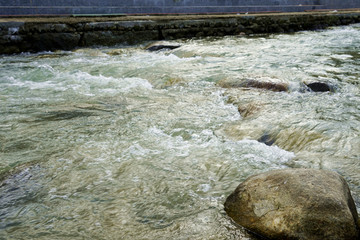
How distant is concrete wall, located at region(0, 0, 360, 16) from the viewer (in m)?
12.4

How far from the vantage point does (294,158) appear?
134 inches

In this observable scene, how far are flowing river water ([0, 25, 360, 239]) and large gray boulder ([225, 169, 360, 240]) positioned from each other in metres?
0.16

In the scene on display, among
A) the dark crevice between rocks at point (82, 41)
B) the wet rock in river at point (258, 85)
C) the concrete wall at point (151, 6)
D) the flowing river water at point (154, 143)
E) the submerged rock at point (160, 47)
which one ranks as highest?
the concrete wall at point (151, 6)

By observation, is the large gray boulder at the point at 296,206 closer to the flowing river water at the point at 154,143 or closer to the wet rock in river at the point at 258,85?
the flowing river water at the point at 154,143

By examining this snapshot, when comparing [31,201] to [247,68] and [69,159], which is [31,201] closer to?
[69,159]

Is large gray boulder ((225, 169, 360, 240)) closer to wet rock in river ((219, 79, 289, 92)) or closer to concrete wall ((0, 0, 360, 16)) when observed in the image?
wet rock in river ((219, 79, 289, 92))

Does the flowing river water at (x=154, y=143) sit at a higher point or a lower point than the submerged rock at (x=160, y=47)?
lower

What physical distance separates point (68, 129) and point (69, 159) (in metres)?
0.88

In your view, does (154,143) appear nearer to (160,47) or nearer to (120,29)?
(160,47)

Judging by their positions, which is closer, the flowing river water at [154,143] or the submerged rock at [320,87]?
the flowing river water at [154,143]

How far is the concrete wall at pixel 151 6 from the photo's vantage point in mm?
12406

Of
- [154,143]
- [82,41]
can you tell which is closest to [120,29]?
[82,41]

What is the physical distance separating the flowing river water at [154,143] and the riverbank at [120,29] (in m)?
3.34

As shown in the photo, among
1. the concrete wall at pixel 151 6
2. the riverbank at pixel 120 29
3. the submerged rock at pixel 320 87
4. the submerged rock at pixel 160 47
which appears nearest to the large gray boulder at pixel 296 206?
A: the submerged rock at pixel 320 87
